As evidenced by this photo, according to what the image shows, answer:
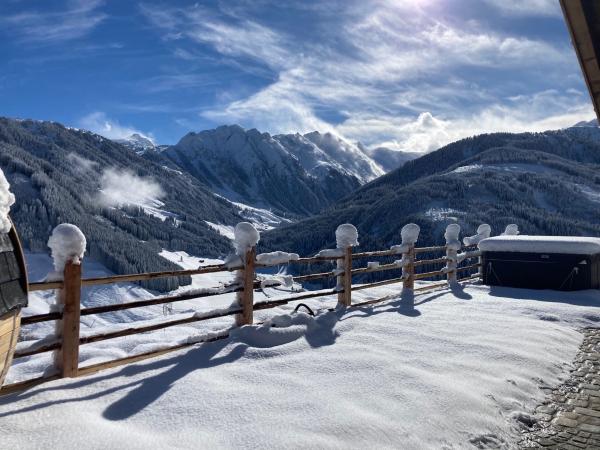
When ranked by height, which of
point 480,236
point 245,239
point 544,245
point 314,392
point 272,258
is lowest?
point 314,392

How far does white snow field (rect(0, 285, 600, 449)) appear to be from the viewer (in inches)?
150

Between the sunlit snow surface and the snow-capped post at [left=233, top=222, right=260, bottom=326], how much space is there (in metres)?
0.48

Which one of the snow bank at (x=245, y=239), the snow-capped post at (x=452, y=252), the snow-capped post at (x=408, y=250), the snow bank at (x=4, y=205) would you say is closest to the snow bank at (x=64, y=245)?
the snow bank at (x=4, y=205)

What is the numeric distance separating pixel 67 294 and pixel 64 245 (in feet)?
1.70

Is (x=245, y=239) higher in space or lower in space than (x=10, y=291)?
higher

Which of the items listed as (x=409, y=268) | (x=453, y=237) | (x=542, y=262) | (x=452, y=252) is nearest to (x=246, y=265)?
(x=409, y=268)

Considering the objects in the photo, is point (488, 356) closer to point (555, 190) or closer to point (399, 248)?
point (399, 248)

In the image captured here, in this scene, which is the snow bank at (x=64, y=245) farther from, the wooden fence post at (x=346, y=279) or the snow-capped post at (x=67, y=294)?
the wooden fence post at (x=346, y=279)

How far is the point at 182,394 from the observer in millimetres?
4566

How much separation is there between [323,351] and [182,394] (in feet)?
7.24

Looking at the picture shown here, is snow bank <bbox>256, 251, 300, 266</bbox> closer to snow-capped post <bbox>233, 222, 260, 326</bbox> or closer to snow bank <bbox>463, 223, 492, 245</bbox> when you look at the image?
snow-capped post <bbox>233, 222, 260, 326</bbox>

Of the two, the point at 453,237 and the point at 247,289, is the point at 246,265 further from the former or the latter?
the point at 453,237

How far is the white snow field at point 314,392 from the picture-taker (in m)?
3.81

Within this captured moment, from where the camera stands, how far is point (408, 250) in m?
11.5
